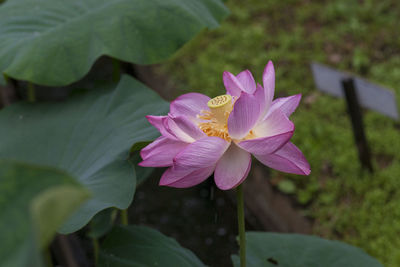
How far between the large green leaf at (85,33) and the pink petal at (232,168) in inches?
16.1

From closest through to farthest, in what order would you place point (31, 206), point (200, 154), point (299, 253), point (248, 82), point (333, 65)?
point (31, 206)
point (200, 154)
point (248, 82)
point (299, 253)
point (333, 65)

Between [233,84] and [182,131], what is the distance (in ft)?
0.36

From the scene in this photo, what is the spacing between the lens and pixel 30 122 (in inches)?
36.2

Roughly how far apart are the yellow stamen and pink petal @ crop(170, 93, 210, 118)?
0.03 meters

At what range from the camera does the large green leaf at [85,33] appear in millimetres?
892

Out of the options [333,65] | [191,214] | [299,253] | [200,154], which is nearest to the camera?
[200,154]

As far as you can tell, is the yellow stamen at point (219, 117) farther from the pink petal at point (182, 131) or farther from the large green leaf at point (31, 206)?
the large green leaf at point (31, 206)

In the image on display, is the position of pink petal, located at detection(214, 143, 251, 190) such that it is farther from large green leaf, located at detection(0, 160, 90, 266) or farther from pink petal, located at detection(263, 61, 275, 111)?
large green leaf, located at detection(0, 160, 90, 266)

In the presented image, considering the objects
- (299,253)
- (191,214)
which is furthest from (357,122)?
(299,253)

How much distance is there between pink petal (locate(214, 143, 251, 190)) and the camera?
1.80 ft

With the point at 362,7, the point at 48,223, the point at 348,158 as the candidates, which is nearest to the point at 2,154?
the point at 48,223

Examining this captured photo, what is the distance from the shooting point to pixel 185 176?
1.84ft

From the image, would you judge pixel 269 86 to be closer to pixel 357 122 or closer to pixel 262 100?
pixel 262 100

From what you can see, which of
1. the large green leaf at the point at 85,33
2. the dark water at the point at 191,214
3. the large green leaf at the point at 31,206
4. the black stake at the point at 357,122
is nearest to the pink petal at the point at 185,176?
the large green leaf at the point at 31,206
